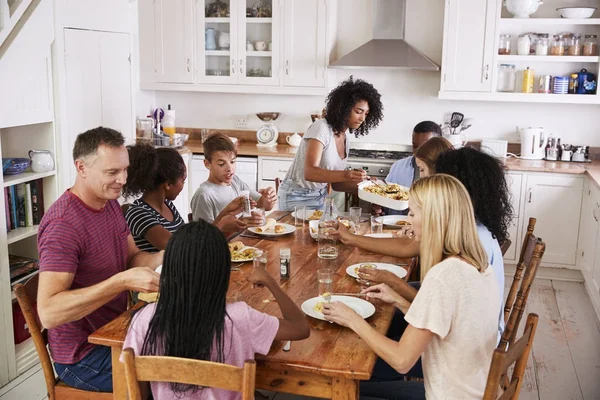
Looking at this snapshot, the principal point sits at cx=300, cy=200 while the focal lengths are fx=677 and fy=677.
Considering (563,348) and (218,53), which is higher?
(218,53)

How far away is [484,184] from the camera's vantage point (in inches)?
94.3

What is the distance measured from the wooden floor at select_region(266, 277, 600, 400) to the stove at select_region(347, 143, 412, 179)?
148cm

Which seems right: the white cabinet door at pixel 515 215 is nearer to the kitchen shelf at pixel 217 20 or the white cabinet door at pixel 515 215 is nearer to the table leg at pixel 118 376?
the kitchen shelf at pixel 217 20

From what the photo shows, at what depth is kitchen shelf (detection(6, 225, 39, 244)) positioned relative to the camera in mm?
3449

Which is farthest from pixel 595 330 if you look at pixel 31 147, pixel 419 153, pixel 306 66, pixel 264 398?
pixel 31 147

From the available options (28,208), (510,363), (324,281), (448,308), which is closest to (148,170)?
(324,281)

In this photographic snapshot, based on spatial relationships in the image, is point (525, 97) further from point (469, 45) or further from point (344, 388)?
point (344, 388)

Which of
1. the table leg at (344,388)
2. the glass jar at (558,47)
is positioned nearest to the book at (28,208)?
the table leg at (344,388)

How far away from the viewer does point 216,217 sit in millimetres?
3355

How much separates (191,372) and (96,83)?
3.28m

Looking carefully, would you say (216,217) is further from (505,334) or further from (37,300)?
(505,334)

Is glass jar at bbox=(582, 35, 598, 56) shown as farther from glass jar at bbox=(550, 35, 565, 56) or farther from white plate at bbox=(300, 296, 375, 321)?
white plate at bbox=(300, 296, 375, 321)

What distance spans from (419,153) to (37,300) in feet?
6.33

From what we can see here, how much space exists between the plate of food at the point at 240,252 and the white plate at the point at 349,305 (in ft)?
1.52
